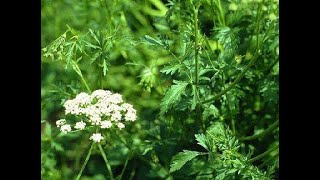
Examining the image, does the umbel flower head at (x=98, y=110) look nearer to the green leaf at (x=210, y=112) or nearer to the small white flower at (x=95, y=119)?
the small white flower at (x=95, y=119)

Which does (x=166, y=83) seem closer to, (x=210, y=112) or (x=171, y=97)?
(x=210, y=112)

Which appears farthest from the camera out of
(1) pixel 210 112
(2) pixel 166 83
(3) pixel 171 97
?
(2) pixel 166 83

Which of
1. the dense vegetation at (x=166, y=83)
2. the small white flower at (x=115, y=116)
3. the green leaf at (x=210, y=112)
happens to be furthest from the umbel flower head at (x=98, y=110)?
the green leaf at (x=210, y=112)

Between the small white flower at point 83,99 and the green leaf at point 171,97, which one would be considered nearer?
the green leaf at point 171,97

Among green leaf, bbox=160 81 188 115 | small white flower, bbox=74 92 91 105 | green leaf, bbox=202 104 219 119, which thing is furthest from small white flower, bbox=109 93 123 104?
green leaf, bbox=202 104 219 119

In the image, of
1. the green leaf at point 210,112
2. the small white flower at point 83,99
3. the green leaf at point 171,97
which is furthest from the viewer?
the green leaf at point 210,112

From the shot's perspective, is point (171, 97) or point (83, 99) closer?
point (171, 97)

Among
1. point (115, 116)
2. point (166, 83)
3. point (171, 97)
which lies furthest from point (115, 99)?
point (166, 83)
